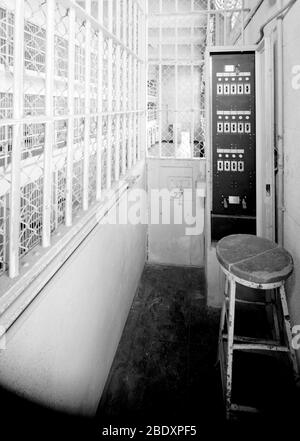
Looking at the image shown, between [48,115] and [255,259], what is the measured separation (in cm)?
126

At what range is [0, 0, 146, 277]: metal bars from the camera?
95 centimetres

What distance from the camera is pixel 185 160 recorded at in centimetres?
346

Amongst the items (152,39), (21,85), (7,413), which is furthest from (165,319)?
(152,39)

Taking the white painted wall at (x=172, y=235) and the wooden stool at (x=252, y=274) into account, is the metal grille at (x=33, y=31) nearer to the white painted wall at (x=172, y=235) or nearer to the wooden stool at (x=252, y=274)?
the wooden stool at (x=252, y=274)

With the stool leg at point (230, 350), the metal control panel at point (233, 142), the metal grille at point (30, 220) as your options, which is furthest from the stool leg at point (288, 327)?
the metal grille at point (30, 220)

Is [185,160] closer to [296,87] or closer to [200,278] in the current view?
[200,278]

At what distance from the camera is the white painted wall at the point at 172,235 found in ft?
11.4

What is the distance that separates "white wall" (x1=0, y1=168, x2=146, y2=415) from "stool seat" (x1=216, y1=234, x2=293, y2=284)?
0.71 metres

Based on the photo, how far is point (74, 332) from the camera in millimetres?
1413

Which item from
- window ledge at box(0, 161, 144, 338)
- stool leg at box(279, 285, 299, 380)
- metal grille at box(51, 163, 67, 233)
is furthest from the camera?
stool leg at box(279, 285, 299, 380)

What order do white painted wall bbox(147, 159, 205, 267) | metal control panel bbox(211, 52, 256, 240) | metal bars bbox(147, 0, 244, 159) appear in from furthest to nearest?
1. white painted wall bbox(147, 159, 205, 267)
2. metal bars bbox(147, 0, 244, 159)
3. metal control panel bbox(211, 52, 256, 240)

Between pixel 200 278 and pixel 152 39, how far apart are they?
21.2 feet

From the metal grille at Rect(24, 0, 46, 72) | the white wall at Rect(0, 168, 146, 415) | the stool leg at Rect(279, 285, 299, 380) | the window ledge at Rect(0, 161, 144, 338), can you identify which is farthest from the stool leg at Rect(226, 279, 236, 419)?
the metal grille at Rect(24, 0, 46, 72)

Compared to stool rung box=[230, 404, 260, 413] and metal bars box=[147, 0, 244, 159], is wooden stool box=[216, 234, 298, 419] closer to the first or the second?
→ stool rung box=[230, 404, 260, 413]
